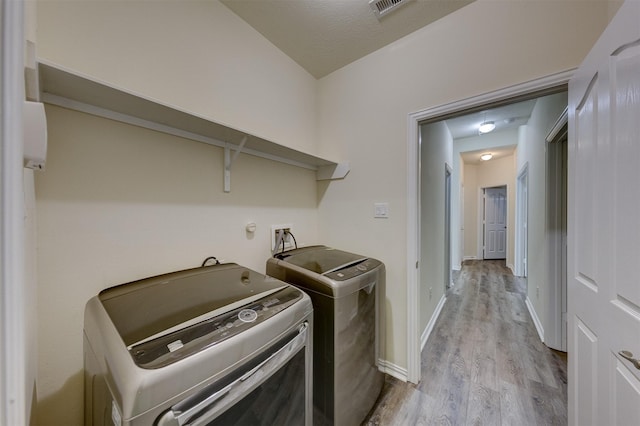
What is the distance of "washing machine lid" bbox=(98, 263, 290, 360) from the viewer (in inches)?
27.9

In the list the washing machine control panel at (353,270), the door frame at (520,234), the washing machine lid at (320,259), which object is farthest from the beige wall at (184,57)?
the door frame at (520,234)

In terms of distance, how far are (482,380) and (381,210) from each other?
1.46 meters

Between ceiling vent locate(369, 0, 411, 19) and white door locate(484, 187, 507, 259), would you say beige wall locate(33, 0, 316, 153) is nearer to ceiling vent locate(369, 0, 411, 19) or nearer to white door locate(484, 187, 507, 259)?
ceiling vent locate(369, 0, 411, 19)

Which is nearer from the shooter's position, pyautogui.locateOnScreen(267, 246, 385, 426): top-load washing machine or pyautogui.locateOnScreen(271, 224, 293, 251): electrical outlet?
pyautogui.locateOnScreen(267, 246, 385, 426): top-load washing machine

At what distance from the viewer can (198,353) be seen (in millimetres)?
591

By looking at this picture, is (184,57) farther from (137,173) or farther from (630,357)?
(630,357)

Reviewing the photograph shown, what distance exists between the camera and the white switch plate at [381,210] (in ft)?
5.81

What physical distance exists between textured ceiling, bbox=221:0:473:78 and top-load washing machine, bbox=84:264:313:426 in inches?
66.0

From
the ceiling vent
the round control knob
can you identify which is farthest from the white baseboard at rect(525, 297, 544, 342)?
the ceiling vent

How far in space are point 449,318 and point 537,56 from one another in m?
2.61

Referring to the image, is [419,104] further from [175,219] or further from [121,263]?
[121,263]

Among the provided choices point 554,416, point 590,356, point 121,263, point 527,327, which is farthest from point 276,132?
point 527,327

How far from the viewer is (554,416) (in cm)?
140

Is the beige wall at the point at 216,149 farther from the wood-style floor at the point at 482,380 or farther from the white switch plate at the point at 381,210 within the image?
the wood-style floor at the point at 482,380
